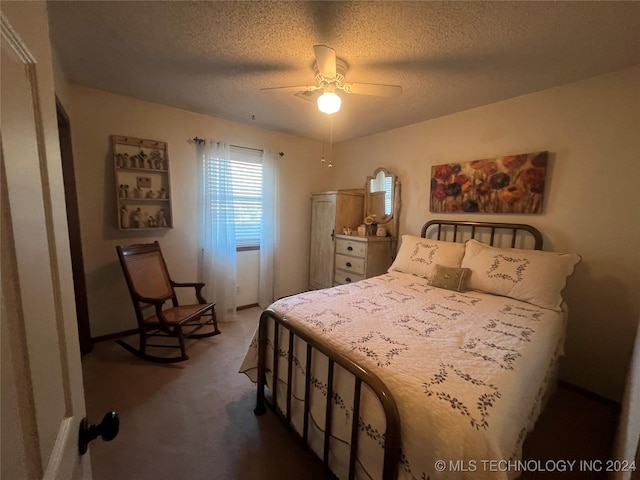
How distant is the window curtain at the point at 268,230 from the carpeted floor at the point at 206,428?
1295mm

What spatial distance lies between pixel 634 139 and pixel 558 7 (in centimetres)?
120

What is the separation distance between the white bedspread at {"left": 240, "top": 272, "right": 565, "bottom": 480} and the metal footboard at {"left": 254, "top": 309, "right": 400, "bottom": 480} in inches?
1.4

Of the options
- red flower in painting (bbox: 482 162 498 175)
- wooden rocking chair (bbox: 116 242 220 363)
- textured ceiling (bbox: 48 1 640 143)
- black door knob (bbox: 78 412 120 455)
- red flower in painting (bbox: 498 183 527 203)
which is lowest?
wooden rocking chair (bbox: 116 242 220 363)

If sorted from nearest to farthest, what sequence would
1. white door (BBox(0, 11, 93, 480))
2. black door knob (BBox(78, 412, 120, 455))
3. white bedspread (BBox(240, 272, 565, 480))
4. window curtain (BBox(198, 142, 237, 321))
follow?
1. white door (BBox(0, 11, 93, 480))
2. black door knob (BBox(78, 412, 120, 455))
3. white bedspread (BBox(240, 272, 565, 480))
4. window curtain (BBox(198, 142, 237, 321))

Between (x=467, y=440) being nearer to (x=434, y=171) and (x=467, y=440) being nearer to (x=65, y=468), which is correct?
(x=65, y=468)

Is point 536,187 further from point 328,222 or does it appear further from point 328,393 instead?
point 328,393

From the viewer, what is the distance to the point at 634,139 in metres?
1.81

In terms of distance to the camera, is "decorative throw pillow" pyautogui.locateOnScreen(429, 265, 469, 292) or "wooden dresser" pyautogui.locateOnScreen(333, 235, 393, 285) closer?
"decorative throw pillow" pyautogui.locateOnScreen(429, 265, 469, 292)

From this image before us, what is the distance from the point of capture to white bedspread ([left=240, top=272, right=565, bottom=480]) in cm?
88

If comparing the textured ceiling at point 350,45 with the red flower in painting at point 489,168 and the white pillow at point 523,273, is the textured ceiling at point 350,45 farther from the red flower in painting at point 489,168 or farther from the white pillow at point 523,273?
the white pillow at point 523,273

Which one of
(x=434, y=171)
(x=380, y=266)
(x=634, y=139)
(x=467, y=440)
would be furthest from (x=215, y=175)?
(x=634, y=139)

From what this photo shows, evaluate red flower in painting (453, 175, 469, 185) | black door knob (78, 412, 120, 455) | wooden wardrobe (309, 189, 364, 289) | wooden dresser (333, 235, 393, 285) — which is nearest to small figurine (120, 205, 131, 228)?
wooden wardrobe (309, 189, 364, 289)

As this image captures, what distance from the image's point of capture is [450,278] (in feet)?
7.29

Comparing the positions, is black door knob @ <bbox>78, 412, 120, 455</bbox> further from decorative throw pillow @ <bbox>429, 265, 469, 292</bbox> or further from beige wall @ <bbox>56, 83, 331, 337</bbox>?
beige wall @ <bbox>56, 83, 331, 337</bbox>
